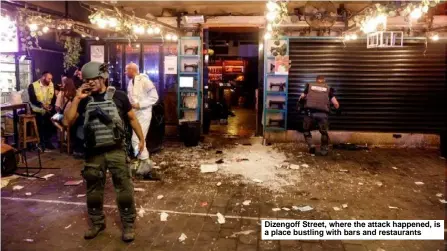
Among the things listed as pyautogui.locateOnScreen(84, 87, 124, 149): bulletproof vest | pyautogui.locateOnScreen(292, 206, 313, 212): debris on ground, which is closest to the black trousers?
pyautogui.locateOnScreen(292, 206, 313, 212): debris on ground

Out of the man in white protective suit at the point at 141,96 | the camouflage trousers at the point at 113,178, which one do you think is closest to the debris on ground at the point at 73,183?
the man in white protective suit at the point at 141,96

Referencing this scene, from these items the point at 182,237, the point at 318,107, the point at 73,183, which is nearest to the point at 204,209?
the point at 182,237

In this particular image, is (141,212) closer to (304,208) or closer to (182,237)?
(182,237)

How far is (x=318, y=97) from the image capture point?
10.5 metres

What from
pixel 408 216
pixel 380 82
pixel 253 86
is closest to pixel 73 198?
pixel 408 216

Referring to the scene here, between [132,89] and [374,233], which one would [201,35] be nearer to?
[132,89]

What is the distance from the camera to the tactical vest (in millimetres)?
10945

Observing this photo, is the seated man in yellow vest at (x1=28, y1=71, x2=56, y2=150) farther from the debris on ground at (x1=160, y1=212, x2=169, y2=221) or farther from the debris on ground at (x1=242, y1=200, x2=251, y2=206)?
the debris on ground at (x1=242, y1=200, x2=251, y2=206)

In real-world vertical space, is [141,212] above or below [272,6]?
below

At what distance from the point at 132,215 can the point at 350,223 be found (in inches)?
129

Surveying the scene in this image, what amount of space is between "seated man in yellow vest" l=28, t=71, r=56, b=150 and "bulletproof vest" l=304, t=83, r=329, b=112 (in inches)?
296

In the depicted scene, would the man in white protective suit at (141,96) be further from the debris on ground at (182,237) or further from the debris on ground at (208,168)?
the debris on ground at (182,237)

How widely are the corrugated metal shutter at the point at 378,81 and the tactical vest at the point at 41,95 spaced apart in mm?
7455

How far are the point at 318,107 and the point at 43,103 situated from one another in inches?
309
